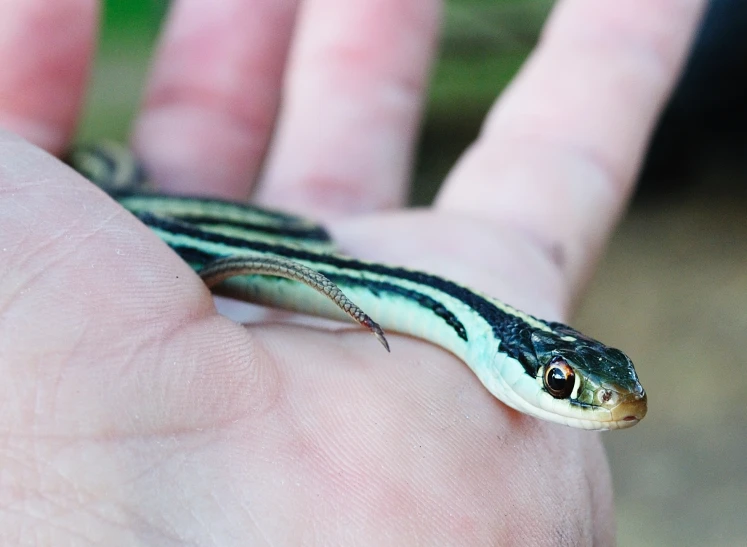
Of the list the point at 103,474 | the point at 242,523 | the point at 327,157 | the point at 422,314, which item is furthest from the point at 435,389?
the point at 327,157

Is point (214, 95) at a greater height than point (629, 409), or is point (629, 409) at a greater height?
point (214, 95)

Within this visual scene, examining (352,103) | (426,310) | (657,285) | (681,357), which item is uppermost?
(352,103)

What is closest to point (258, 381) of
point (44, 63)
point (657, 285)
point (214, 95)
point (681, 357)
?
point (44, 63)

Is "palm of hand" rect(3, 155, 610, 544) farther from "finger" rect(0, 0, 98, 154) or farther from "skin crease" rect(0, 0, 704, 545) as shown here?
"finger" rect(0, 0, 98, 154)

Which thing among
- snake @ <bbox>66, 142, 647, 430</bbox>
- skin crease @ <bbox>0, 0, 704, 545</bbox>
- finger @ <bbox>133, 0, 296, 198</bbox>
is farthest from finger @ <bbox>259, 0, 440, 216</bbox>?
snake @ <bbox>66, 142, 647, 430</bbox>

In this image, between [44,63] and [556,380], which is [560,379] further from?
[44,63]

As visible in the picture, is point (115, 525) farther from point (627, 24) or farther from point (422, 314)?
point (627, 24)

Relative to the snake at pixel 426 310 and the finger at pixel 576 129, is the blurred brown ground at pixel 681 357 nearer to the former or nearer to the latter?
the finger at pixel 576 129
